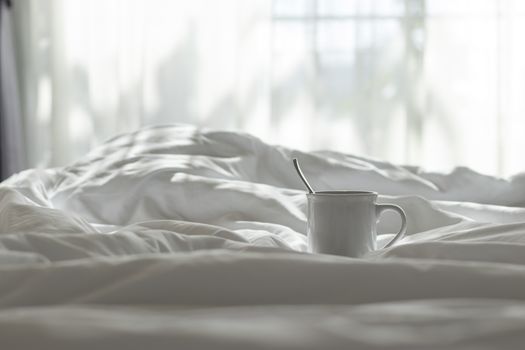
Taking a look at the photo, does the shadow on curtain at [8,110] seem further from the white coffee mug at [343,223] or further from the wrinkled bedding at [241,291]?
the white coffee mug at [343,223]

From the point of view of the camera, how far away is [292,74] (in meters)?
2.79

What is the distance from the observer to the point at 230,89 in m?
2.81

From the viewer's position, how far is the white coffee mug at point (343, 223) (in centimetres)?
83

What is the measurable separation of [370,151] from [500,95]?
1.64ft

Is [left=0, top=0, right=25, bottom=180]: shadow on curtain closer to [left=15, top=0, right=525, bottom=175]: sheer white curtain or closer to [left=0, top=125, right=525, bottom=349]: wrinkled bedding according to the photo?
[left=15, top=0, right=525, bottom=175]: sheer white curtain

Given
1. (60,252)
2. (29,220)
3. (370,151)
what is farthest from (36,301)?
(370,151)

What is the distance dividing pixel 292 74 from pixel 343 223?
201cm

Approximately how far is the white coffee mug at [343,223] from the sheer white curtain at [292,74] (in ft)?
6.30

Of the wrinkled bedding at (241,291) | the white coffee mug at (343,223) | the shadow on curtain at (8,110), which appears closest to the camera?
the wrinkled bedding at (241,291)

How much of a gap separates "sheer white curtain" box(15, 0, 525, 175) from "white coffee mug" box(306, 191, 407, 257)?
75.6 inches

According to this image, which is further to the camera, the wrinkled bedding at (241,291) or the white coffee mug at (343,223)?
the white coffee mug at (343,223)

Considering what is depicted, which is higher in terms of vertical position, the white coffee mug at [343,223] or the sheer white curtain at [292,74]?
the sheer white curtain at [292,74]

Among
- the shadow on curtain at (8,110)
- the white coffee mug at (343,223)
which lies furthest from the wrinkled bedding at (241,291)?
the shadow on curtain at (8,110)

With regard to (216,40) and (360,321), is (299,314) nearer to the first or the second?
(360,321)
